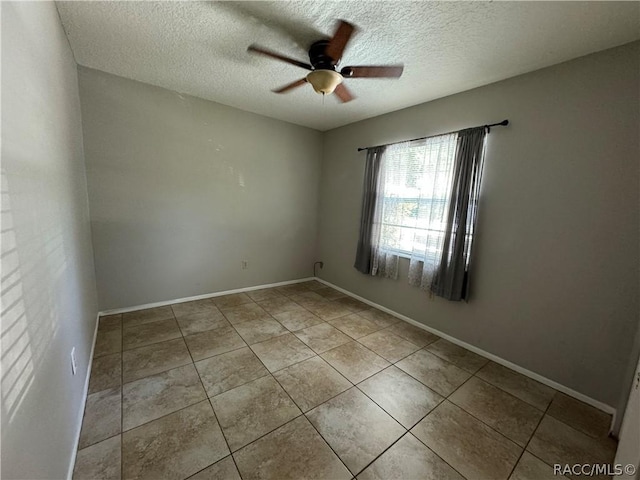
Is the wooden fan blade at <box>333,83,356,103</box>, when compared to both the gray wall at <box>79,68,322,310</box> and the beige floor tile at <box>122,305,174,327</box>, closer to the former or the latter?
the gray wall at <box>79,68,322,310</box>

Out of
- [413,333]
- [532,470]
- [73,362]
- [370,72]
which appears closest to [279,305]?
[413,333]

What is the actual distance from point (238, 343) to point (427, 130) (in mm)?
2924

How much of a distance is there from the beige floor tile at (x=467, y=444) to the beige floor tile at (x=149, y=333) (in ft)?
7.38

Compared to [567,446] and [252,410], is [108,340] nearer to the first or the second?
[252,410]

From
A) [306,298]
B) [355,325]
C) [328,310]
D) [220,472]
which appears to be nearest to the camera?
[220,472]

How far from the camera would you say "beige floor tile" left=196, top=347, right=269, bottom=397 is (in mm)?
1816

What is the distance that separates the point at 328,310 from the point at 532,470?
2.15m

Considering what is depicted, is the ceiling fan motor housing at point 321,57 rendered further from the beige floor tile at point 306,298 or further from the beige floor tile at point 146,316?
the beige floor tile at point 146,316

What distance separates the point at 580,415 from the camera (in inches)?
67.4

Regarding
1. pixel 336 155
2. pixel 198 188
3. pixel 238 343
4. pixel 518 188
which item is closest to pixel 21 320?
pixel 238 343

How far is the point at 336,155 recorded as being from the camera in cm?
385

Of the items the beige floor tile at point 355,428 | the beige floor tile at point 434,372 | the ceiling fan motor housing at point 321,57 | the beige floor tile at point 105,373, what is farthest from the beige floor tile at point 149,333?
the ceiling fan motor housing at point 321,57

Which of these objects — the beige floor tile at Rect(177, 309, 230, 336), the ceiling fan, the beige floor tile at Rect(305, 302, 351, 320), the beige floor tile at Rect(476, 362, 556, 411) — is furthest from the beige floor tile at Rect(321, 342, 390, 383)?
the ceiling fan

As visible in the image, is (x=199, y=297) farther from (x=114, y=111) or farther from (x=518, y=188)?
(x=518, y=188)
